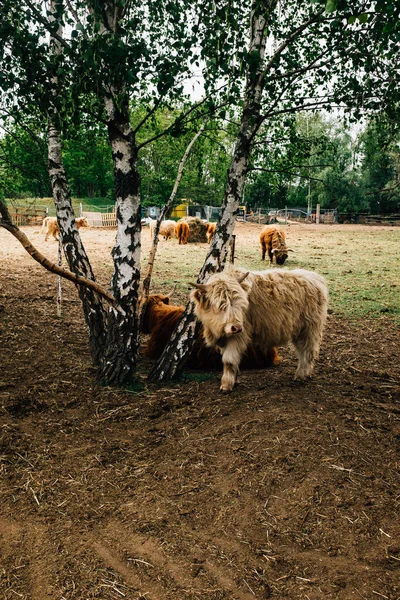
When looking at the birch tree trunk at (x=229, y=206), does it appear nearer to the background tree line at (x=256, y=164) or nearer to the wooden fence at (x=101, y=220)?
the background tree line at (x=256, y=164)

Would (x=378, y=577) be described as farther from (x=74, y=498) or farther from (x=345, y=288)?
(x=345, y=288)

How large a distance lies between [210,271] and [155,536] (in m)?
2.83

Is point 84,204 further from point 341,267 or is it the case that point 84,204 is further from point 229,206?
point 229,206

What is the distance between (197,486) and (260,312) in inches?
84.8

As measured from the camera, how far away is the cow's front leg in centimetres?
460

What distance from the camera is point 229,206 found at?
4.66 metres

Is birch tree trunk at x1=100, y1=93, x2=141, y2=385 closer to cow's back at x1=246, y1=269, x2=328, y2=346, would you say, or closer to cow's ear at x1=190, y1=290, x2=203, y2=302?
cow's ear at x1=190, y1=290, x2=203, y2=302

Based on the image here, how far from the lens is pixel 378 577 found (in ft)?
7.74

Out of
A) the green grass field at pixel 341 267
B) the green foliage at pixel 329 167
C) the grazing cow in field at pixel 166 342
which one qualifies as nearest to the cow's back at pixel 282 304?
the grazing cow in field at pixel 166 342

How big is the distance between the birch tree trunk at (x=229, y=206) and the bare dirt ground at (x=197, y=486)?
1.03 ft

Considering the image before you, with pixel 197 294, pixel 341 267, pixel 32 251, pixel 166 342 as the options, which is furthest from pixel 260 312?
pixel 341 267

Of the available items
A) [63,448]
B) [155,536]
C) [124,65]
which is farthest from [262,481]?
[124,65]

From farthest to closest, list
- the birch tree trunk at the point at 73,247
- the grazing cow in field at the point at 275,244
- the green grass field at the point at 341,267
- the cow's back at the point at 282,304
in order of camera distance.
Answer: the grazing cow in field at the point at 275,244 → the green grass field at the point at 341,267 → the birch tree trunk at the point at 73,247 → the cow's back at the point at 282,304

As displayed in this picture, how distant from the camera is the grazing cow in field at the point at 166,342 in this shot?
552cm
